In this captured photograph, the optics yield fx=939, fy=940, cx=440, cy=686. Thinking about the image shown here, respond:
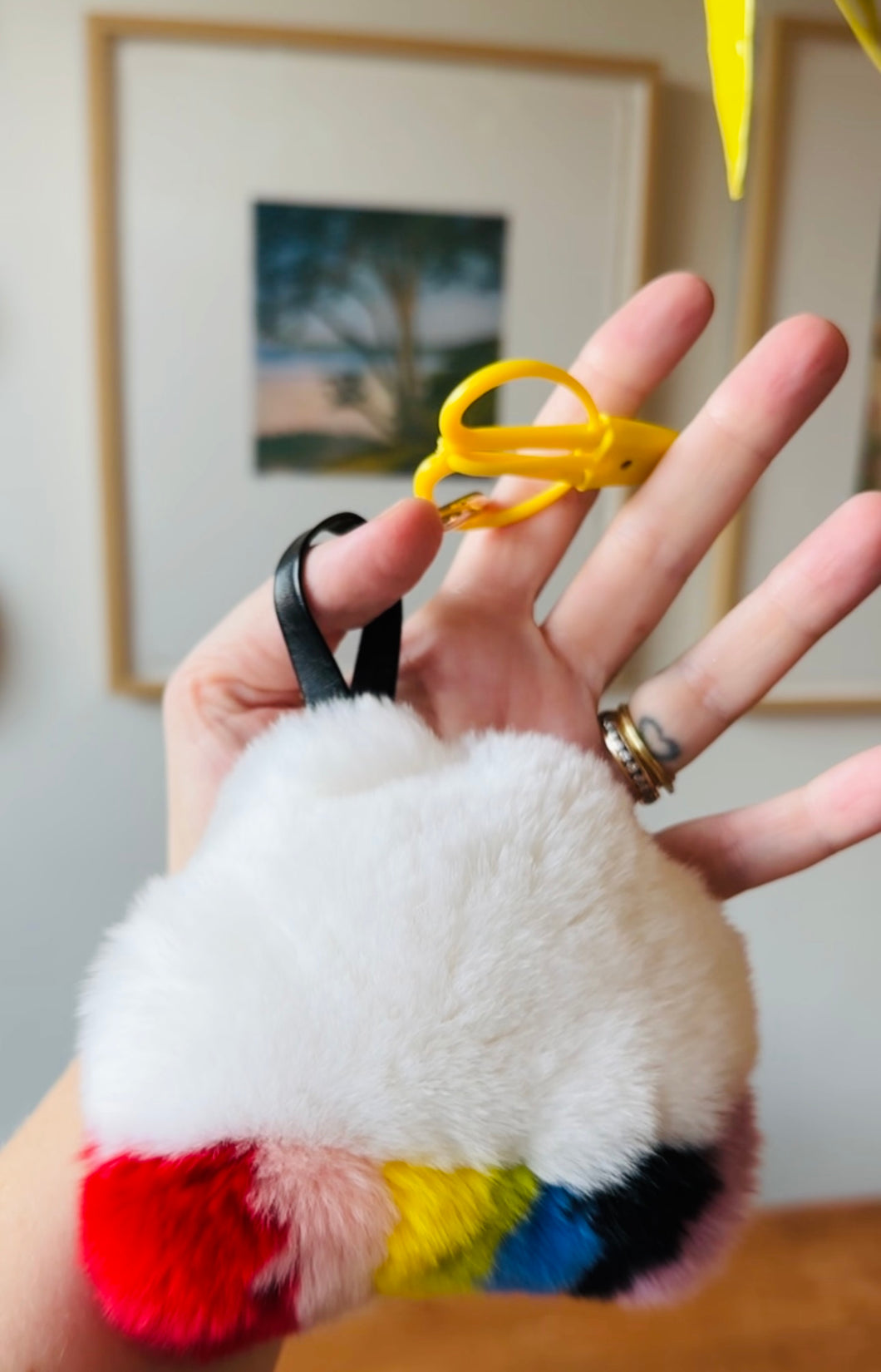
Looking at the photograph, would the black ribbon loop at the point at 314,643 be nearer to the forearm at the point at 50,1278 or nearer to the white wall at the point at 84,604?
the forearm at the point at 50,1278

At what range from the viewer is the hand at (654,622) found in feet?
1.58

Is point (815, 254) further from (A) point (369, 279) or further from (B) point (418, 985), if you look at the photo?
(B) point (418, 985)

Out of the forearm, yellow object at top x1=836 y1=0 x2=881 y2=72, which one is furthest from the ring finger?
the forearm

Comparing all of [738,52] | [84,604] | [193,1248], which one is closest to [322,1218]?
[193,1248]

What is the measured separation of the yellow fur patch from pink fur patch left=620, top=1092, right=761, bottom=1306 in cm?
8

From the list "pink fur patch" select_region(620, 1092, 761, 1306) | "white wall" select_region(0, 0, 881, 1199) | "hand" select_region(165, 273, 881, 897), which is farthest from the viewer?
"white wall" select_region(0, 0, 881, 1199)

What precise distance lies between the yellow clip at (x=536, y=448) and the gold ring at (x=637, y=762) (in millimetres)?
133

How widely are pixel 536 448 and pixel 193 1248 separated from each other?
353 mm

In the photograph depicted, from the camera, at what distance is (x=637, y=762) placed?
516 mm

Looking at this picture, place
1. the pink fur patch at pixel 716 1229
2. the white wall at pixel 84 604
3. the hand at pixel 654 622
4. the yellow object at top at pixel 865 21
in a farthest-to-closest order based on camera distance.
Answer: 1. the white wall at pixel 84 604
2. the hand at pixel 654 622
3. the pink fur patch at pixel 716 1229
4. the yellow object at top at pixel 865 21

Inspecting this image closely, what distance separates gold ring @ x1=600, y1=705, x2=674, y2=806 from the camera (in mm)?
516

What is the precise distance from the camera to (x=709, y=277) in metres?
0.90

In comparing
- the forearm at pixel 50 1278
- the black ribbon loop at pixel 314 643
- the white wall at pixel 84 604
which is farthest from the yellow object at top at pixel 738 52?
the white wall at pixel 84 604

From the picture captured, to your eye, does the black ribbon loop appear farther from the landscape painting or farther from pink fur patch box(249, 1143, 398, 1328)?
the landscape painting
